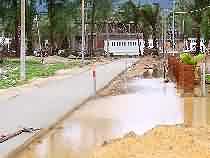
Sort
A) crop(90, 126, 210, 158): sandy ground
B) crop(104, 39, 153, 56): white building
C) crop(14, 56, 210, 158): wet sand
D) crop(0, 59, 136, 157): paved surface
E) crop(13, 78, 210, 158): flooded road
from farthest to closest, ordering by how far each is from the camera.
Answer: crop(104, 39, 153, 56): white building
crop(0, 59, 136, 157): paved surface
crop(13, 78, 210, 158): flooded road
crop(14, 56, 210, 158): wet sand
crop(90, 126, 210, 158): sandy ground

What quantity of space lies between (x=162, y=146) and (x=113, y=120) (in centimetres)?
521

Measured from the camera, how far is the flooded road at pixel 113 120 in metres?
10.9

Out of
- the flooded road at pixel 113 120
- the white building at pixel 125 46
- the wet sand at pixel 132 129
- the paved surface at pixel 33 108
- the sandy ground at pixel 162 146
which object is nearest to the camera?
the sandy ground at pixel 162 146

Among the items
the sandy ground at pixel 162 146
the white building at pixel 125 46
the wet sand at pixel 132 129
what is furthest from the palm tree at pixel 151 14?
the sandy ground at pixel 162 146

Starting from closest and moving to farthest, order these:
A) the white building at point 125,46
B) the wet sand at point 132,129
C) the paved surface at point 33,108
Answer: the wet sand at point 132,129 < the paved surface at point 33,108 < the white building at point 125,46

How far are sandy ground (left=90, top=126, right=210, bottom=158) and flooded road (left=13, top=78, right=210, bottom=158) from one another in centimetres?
57

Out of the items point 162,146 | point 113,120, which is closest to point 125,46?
point 113,120

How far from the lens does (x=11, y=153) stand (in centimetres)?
1013

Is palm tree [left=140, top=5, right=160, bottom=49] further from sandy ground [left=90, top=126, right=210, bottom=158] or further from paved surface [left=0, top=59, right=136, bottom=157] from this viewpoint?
sandy ground [left=90, top=126, right=210, bottom=158]

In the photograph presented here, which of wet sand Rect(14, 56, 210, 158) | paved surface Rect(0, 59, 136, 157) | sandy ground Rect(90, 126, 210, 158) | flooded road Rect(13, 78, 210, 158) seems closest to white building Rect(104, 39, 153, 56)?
paved surface Rect(0, 59, 136, 157)

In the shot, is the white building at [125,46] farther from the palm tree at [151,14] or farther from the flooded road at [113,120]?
the flooded road at [113,120]

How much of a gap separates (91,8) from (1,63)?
3777 cm

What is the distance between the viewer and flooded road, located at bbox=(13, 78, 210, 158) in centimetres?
1094

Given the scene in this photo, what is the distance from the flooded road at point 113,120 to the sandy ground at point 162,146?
22.3 inches
